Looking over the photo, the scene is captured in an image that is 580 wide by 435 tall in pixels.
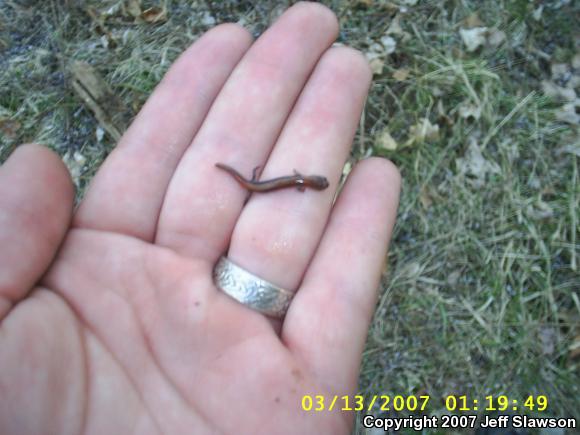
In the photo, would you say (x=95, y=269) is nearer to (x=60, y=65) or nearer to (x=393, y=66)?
(x=60, y=65)

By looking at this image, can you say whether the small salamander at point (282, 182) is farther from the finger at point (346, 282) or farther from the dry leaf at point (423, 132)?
the dry leaf at point (423, 132)

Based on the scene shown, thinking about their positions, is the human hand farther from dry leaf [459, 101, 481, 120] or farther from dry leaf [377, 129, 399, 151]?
dry leaf [459, 101, 481, 120]

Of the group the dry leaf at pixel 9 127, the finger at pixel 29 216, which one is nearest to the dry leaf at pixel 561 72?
the finger at pixel 29 216

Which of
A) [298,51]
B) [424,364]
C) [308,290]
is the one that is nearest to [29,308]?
[308,290]

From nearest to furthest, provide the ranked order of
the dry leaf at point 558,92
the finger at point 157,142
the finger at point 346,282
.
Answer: the finger at point 346,282 < the finger at point 157,142 < the dry leaf at point 558,92
